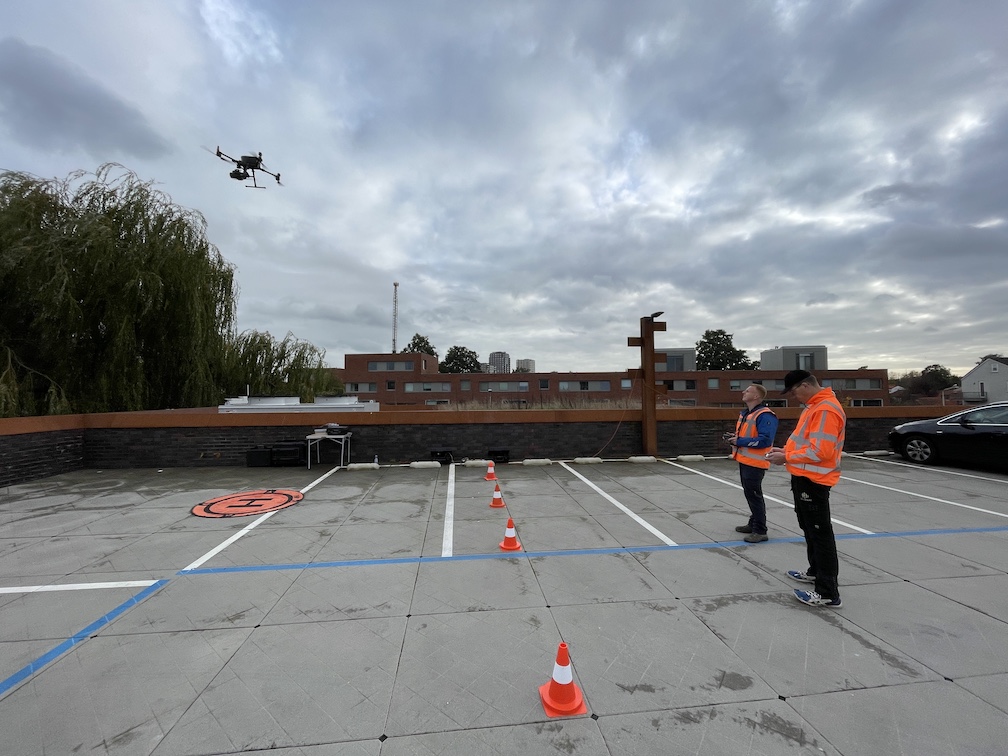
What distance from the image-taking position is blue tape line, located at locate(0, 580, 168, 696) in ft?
8.48

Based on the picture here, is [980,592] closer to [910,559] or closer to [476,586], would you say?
[910,559]

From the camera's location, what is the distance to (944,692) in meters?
2.39

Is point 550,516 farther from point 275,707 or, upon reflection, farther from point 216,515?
point 216,515

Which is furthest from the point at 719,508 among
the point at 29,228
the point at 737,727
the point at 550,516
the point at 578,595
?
the point at 29,228

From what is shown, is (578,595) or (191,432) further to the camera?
(191,432)

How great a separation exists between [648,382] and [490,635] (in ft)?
27.8

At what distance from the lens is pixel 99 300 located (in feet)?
35.6

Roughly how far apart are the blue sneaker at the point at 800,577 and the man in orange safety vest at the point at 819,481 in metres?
0.24

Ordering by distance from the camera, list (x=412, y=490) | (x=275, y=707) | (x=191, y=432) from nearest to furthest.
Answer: (x=275, y=707)
(x=412, y=490)
(x=191, y=432)

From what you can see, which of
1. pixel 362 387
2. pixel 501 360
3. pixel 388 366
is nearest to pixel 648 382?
pixel 388 366

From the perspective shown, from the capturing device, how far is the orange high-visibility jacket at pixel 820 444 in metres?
3.39

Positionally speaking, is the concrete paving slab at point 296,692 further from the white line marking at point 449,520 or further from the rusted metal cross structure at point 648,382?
the rusted metal cross structure at point 648,382

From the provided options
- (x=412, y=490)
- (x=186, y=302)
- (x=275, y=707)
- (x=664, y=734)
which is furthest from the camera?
(x=186, y=302)

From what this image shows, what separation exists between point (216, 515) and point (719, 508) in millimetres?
7057
